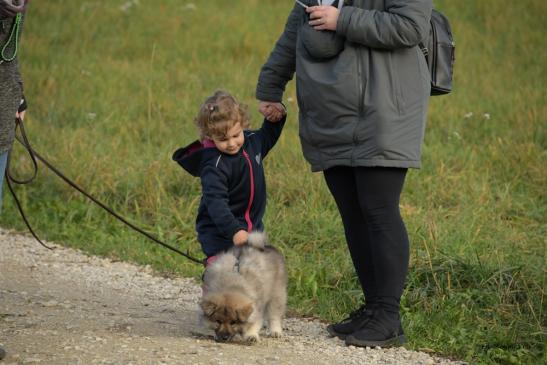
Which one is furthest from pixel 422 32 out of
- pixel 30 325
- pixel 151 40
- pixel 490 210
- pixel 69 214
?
pixel 151 40

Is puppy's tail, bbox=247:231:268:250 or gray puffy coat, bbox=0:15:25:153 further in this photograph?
puppy's tail, bbox=247:231:268:250

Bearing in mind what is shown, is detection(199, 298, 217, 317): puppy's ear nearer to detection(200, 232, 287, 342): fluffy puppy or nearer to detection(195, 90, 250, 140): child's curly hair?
detection(200, 232, 287, 342): fluffy puppy

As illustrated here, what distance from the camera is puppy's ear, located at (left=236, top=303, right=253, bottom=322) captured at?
4.48 m

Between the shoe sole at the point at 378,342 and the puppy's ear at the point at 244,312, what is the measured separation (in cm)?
60

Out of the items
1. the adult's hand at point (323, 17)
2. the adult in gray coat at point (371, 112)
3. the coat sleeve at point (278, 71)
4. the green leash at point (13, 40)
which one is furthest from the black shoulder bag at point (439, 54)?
the green leash at point (13, 40)

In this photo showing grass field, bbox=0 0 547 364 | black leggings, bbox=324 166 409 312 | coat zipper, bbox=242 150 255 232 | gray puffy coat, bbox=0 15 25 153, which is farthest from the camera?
grass field, bbox=0 0 547 364

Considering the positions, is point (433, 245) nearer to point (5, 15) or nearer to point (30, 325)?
point (30, 325)

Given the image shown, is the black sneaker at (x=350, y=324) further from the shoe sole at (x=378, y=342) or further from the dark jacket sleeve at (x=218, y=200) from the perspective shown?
the dark jacket sleeve at (x=218, y=200)

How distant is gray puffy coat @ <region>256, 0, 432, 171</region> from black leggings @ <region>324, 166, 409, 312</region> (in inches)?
5.2

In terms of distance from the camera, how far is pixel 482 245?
259 inches

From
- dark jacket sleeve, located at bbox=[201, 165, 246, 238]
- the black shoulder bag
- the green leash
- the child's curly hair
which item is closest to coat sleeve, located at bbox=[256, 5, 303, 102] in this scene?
the child's curly hair

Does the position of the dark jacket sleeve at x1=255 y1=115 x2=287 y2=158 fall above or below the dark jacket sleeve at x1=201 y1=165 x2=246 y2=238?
above

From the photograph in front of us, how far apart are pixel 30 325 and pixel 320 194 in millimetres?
3111

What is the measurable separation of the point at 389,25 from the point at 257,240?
1212 millimetres
